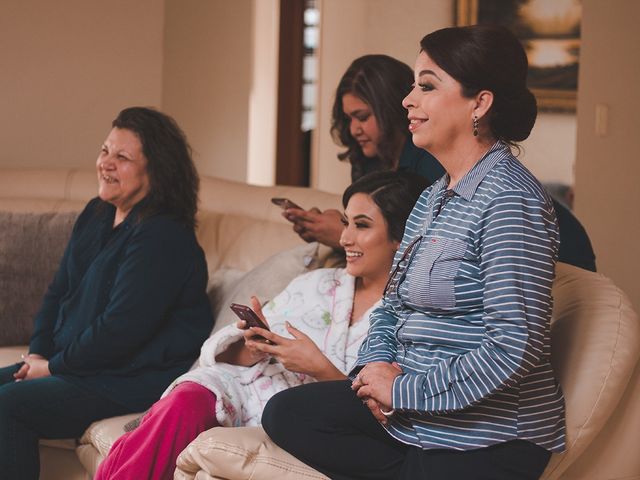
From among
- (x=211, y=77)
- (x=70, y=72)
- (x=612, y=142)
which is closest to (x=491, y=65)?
(x=612, y=142)

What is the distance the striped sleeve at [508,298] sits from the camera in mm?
1793

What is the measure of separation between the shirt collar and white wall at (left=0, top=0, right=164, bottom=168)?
3.11m

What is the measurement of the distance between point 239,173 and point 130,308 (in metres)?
3.54

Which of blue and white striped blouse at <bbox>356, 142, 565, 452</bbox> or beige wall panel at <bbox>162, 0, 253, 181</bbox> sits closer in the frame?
blue and white striped blouse at <bbox>356, 142, 565, 452</bbox>

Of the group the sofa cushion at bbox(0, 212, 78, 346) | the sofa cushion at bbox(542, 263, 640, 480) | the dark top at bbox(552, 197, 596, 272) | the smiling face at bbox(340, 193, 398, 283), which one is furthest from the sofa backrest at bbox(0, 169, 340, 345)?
the sofa cushion at bbox(542, 263, 640, 480)

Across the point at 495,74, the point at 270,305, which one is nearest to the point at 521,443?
the point at 495,74

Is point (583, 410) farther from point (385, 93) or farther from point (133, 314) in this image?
point (133, 314)

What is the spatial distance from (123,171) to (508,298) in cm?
160

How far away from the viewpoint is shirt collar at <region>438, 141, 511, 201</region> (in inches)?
76.3

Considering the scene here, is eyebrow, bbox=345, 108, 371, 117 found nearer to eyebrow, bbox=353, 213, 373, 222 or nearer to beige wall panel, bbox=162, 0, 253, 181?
eyebrow, bbox=353, 213, 373, 222

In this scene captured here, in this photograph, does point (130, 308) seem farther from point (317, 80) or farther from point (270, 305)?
point (317, 80)

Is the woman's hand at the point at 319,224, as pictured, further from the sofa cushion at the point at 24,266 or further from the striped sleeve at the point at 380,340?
the sofa cushion at the point at 24,266

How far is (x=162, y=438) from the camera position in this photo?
2.33m

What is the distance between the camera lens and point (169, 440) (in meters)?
2.32
